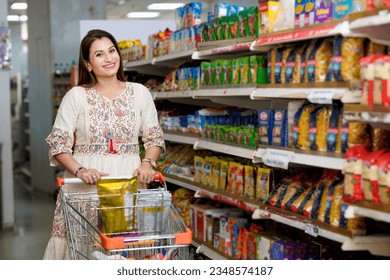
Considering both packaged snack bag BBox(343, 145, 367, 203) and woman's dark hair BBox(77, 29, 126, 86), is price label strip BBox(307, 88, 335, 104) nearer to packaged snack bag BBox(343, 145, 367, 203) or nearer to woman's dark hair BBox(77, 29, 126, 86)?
packaged snack bag BBox(343, 145, 367, 203)

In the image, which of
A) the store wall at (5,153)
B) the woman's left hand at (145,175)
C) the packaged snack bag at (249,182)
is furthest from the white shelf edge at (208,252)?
the store wall at (5,153)

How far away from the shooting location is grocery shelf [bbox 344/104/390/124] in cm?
291

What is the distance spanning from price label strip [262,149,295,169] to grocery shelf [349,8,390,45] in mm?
828

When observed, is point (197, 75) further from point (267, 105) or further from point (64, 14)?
point (64, 14)

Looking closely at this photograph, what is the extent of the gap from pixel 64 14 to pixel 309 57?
775 centimetres

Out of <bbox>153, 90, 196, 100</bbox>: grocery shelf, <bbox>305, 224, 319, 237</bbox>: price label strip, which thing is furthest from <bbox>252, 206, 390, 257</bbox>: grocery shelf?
<bbox>153, 90, 196, 100</bbox>: grocery shelf

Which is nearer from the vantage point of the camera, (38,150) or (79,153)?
(79,153)

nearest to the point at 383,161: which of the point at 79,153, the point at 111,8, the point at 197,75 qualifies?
the point at 79,153

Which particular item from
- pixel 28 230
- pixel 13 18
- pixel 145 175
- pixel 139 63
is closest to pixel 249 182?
pixel 145 175

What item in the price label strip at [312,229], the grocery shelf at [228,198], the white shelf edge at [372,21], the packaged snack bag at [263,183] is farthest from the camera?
the grocery shelf at [228,198]

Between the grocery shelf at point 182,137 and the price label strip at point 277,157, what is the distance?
4.71 ft

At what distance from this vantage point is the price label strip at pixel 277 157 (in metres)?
3.75

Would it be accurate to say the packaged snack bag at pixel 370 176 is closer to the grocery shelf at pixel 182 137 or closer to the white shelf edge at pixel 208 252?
the white shelf edge at pixel 208 252
